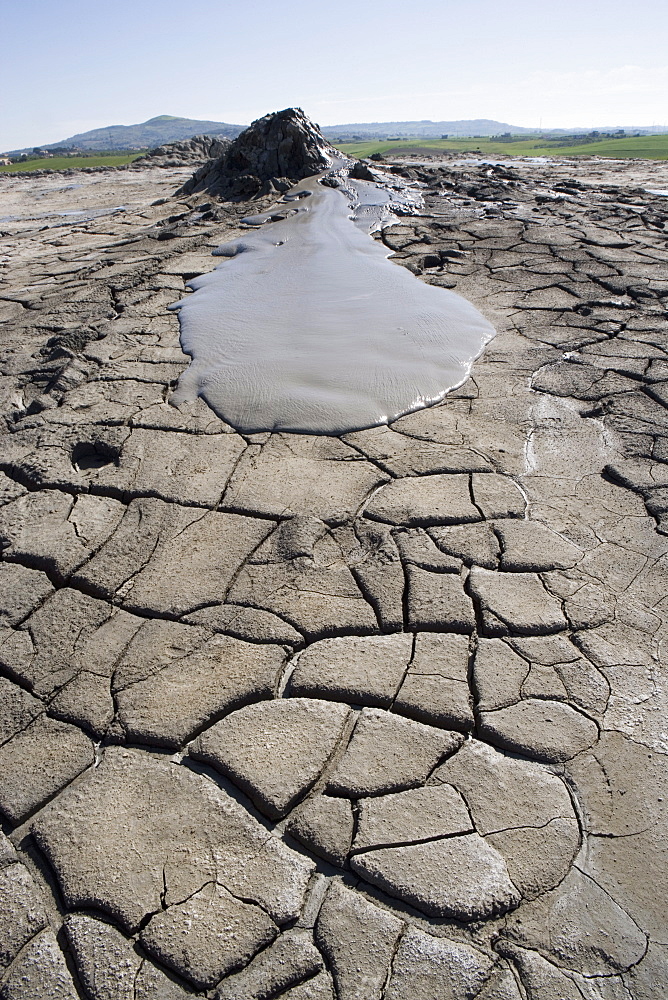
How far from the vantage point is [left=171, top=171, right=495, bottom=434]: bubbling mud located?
10.2ft

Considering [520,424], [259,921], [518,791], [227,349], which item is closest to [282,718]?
[259,921]

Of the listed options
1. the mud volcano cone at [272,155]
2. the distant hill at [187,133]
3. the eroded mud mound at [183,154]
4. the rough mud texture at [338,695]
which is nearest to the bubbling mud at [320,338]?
the rough mud texture at [338,695]

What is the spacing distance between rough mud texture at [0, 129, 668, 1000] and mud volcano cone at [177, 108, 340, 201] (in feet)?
18.3

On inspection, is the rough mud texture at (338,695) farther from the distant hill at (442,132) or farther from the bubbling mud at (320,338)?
the distant hill at (442,132)

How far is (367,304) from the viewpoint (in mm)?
4137

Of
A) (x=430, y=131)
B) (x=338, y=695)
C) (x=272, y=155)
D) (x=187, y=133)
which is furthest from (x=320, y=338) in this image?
(x=430, y=131)

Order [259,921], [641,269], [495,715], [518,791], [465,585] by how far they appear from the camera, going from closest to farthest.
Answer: [259,921], [518,791], [495,715], [465,585], [641,269]

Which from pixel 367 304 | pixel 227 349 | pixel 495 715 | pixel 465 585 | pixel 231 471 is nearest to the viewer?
pixel 495 715

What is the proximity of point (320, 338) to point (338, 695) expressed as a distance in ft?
7.78

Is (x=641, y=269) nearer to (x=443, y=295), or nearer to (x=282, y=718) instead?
(x=443, y=295)

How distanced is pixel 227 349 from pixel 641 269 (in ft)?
11.4

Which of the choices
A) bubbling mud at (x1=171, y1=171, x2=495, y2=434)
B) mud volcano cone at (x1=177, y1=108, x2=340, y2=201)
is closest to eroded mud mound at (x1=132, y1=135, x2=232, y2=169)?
mud volcano cone at (x1=177, y1=108, x2=340, y2=201)

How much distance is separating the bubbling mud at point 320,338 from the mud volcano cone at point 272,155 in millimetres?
3036

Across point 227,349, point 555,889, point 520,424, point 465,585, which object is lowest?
point 555,889
